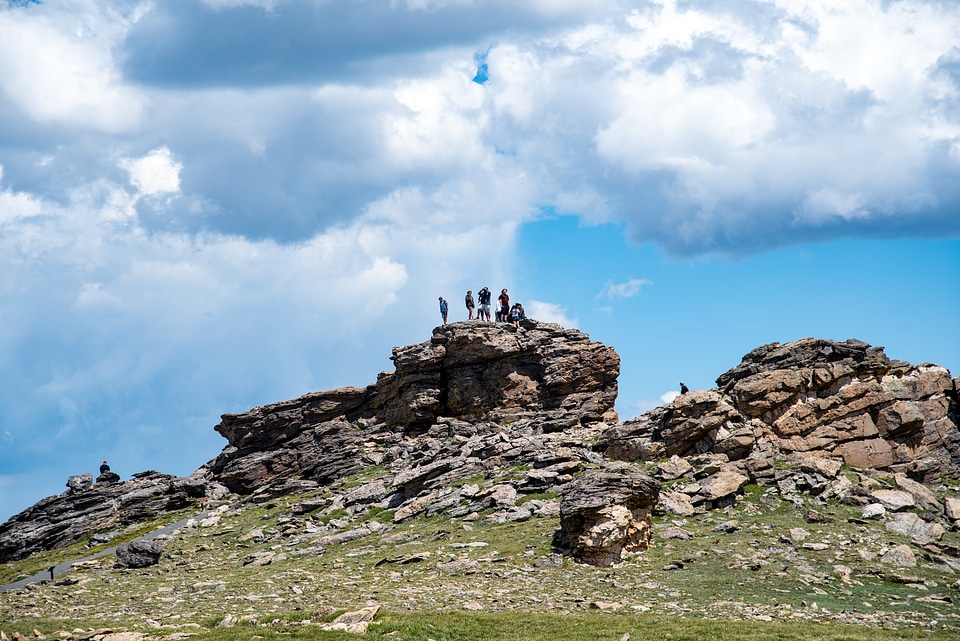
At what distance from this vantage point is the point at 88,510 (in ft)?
255

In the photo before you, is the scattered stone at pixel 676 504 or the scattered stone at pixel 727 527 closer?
the scattered stone at pixel 727 527

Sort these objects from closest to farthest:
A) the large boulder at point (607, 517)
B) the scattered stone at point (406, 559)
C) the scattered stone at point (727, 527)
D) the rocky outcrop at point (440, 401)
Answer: the large boulder at point (607, 517)
the scattered stone at point (406, 559)
the scattered stone at point (727, 527)
the rocky outcrop at point (440, 401)

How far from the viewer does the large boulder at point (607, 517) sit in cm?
4316

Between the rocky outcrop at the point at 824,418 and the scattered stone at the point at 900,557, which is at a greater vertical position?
the rocky outcrop at the point at 824,418

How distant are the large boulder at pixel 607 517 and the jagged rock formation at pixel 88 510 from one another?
47.0 meters

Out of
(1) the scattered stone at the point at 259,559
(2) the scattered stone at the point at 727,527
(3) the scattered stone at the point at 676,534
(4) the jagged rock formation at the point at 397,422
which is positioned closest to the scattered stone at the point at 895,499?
(2) the scattered stone at the point at 727,527

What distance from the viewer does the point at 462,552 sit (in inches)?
1804

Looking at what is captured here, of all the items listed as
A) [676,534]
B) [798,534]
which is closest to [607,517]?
[676,534]

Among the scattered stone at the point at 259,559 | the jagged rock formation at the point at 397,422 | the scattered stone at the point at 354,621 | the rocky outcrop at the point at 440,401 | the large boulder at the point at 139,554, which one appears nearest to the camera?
the scattered stone at the point at 354,621

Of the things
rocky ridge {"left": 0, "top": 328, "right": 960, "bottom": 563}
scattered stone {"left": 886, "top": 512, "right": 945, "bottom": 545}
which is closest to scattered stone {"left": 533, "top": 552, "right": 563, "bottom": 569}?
rocky ridge {"left": 0, "top": 328, "right": 960, "bottom": 563}

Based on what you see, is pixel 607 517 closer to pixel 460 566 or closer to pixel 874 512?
pixel 460 566

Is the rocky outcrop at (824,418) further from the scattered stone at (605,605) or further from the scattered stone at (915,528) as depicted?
the scattered stone at (605,605)

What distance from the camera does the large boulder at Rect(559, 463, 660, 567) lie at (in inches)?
1699

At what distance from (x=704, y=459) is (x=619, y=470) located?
1074cm
